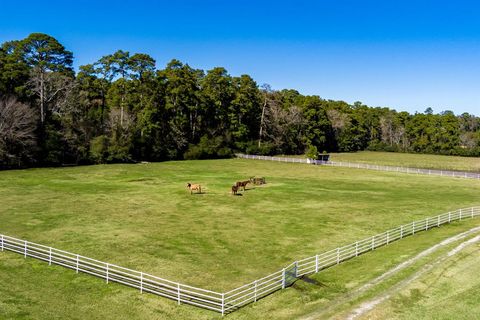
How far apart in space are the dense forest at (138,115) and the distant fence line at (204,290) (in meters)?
39.5

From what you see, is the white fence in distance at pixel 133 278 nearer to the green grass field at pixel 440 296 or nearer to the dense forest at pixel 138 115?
the green grass field at pixel 440 296

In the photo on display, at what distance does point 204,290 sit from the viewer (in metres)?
15.6

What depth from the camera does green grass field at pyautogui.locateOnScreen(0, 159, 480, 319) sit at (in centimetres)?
1702

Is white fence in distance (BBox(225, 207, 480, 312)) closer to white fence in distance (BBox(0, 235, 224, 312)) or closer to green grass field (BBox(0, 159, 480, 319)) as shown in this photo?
green grass field (BBox(0, 159, 480, 319))

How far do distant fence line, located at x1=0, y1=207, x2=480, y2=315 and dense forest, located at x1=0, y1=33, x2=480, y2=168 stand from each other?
3950cm

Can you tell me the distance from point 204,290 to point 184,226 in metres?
13.3

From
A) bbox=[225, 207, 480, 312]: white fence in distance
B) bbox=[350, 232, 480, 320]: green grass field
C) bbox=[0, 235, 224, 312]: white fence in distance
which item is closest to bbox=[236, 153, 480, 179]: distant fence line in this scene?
bbox=[225, 207, 480, 312]: white fence in distance

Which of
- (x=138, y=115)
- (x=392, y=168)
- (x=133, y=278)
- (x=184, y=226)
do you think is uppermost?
(x=138, y=115)

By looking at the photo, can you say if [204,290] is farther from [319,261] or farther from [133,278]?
[319,261]

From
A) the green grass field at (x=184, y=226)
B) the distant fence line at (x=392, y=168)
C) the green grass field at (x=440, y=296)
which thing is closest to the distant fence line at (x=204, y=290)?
the green grass field at (x=184, y=226)

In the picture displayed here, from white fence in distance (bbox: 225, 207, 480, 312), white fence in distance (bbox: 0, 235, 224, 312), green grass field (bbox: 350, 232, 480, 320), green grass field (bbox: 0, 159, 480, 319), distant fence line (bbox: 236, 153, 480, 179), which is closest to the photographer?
green grass field (bbox: 350, 232, 480, 320)

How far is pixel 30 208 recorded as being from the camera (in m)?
32.9

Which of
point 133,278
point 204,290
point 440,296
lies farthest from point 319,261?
point 133,278

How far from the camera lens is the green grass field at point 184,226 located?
1702 cm
